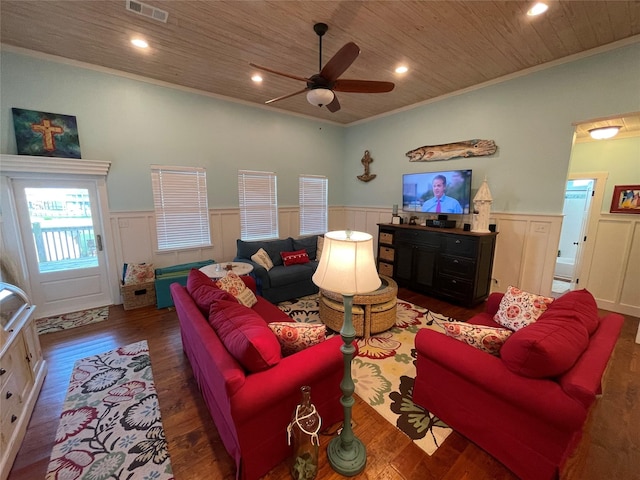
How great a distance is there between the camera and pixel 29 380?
210 cm

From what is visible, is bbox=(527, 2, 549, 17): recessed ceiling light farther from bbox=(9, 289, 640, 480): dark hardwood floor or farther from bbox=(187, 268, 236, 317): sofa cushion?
bbox=(187, 268, 236, 317): sofa cushion

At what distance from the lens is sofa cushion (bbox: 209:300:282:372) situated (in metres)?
1.42

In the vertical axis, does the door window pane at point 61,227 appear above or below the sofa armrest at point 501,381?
above

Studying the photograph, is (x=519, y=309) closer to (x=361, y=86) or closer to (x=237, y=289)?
(x=361, y=86)

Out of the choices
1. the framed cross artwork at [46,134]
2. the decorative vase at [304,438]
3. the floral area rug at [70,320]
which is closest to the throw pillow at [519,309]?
the decorative vase at [304,438]

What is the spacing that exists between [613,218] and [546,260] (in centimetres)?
133

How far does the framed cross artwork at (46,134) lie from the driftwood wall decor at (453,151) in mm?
5210

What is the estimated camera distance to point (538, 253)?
143 inches

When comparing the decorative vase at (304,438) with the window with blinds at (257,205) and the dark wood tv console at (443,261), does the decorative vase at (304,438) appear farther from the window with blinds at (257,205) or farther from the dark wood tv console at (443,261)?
the window with blinds at (257,205)

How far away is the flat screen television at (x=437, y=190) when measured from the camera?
4.09 meters

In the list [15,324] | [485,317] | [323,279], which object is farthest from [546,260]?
[15,324]

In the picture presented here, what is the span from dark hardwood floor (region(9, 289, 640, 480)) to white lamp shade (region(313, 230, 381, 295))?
3.89 feet

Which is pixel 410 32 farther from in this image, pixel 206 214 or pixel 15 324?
pixel 15 324

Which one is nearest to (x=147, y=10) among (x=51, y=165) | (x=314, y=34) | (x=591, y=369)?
(x=314, y=34)
